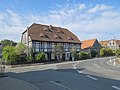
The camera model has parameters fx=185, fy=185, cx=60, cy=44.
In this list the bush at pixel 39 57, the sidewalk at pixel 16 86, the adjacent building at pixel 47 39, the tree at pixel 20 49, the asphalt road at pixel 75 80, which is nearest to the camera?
the sidewalk at pixel 16 86

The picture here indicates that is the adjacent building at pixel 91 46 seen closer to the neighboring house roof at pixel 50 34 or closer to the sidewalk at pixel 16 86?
the neighboring house roof at pixel 50 34

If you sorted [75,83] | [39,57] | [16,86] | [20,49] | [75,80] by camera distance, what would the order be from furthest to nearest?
[39,57]
[20,49]
[75,80]
[75,83]
[16,86]

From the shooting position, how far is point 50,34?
52562mm

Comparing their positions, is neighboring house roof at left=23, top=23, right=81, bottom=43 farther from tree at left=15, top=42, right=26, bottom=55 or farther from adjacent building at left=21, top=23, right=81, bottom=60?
tree at left=15, top=42, right=26, bottom=55

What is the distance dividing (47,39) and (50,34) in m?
3.31

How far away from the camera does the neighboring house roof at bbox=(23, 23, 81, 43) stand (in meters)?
48.5

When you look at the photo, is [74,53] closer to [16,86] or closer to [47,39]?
[47,39]

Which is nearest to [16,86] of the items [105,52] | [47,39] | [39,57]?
[39,57]

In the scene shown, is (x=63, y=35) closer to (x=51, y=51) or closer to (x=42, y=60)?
(x=51, y=51)

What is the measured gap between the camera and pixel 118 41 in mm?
109688

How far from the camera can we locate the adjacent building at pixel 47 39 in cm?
4705

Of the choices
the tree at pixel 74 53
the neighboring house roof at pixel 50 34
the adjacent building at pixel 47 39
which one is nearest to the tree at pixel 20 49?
the adjacent building at pixel 47 39

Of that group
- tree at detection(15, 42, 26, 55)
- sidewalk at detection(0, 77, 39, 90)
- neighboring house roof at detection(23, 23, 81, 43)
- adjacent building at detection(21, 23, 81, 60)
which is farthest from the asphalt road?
neighboring house roof at detection(23, 23, 81, 43)

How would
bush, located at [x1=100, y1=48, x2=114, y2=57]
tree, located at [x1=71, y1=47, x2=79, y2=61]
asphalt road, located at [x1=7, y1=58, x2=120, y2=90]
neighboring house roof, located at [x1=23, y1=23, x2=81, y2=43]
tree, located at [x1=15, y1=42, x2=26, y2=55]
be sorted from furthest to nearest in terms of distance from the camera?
bush, located at [x1=100, y1=48, x2=114, y2=57] → tree, located at [x1=71, y1=47, x2=79, y2=61] → neighboring house roof, located at [x1=23, y1=23, x2=81, y2=43] → tree, located at [x1=15, y1=42, x2=26, y2=55] → asphalt road, located at [x1=7, y1=58, x2=120, y2=90]
